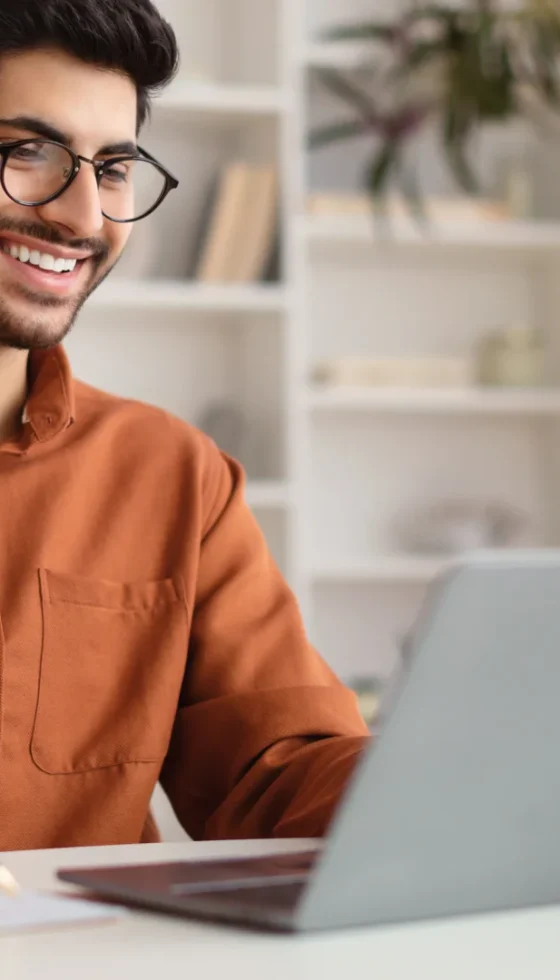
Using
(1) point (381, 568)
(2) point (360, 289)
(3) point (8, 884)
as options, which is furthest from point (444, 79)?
(3) point (8, 884)

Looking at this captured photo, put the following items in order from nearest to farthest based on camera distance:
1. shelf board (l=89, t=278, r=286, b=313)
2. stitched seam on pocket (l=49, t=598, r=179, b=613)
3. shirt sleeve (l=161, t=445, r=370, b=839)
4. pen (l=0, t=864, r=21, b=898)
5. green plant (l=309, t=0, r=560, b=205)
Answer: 1. pen (l=0, t=864, r=21, b=898)
2. shirt sleeve (l=161, t=445, r=370, b=839)
3. stitched seam on pocket (l=49, t=598, r=179, b=613)
4. green plant (l=309, t=0, r=560, b=205)
5. shelf board (l=89, t=278, r=286, b=313)

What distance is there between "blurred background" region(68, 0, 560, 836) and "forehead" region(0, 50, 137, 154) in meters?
1.79

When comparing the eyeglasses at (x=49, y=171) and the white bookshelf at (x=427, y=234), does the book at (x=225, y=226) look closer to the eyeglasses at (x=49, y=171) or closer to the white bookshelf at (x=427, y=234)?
the white bookshelf at (x=427, y=234)

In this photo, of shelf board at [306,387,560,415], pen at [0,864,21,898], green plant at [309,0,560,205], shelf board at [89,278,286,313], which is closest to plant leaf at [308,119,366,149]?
green plant at [309,0,560,205]

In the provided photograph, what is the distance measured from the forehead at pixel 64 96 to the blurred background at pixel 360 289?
179 cm

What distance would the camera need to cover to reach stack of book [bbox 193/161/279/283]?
327 cm

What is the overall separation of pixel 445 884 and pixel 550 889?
7cm

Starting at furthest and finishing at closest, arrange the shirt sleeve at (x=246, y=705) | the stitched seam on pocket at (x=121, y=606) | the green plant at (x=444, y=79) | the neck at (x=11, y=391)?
the green plant at (x=444, y=79)
the neck at (x=11, y=391)
the stitched seam on pocket at (x=121, y=606)
the shirt sleeve at (x=246, y=705)

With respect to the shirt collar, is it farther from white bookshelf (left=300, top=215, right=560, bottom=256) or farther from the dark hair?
white bookshelf (left=300, top=215, right=560, bottom=256)

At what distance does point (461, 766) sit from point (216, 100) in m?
2.88

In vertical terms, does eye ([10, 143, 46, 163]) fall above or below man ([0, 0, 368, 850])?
above

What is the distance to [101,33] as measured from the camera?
1.38 m

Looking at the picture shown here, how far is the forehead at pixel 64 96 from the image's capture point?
1.35 meters

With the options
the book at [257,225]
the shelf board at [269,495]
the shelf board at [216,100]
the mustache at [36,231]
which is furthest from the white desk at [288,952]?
the shelf board at [216,100]
